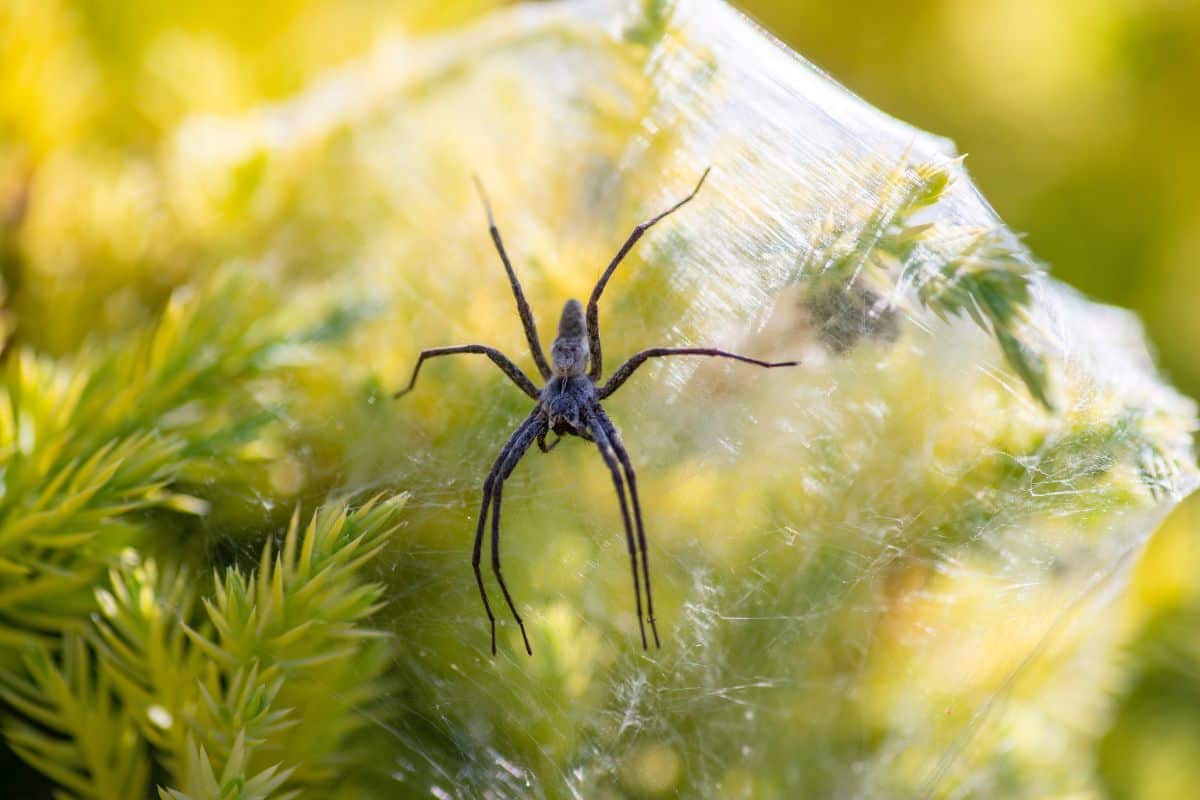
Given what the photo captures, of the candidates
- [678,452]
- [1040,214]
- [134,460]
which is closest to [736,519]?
[678,452]

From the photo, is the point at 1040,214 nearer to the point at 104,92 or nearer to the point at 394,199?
the point at 394,199

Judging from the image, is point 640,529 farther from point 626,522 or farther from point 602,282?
point 602,282

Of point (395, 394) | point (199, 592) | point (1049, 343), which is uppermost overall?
point (1049, 343)

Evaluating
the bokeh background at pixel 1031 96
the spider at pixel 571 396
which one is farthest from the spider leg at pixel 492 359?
the bokeh background at pixel 1031 96

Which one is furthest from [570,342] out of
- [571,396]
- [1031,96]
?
[1031,96]

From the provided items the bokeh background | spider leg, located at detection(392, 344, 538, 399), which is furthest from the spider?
the bokeh background

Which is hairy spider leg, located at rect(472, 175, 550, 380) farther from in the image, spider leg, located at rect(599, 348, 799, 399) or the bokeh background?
the bokeh background

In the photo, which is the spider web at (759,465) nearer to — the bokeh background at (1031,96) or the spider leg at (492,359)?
the spider leg at (492,359)
